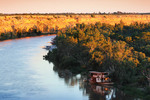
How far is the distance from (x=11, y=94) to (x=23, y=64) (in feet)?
62.6

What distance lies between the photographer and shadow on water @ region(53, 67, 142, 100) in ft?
116

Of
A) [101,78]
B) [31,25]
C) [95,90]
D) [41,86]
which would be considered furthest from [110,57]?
[31,25]

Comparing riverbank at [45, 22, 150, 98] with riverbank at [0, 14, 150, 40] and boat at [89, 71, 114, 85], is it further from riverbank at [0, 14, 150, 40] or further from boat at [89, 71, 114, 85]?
riverbank at [0, 14, 150, 40]

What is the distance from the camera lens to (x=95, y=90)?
38.1 metres

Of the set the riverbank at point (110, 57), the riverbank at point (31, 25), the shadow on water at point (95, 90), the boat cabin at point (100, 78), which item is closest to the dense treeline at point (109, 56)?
the riverbank at point (110, 57)

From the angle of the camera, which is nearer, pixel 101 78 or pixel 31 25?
pixel 101 78

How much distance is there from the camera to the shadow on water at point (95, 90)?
35.5 m

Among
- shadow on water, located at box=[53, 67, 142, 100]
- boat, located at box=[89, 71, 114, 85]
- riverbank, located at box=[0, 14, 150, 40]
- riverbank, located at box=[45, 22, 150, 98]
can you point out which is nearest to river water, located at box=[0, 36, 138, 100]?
shadow on water, located at box=[53, 67, 142, 100]

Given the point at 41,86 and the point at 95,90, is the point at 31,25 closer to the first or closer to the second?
the point at 41,86

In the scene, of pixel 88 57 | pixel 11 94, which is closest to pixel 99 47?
pixel 88 57

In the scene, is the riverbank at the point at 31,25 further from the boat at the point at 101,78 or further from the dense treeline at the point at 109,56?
the boat at the point at 101,78

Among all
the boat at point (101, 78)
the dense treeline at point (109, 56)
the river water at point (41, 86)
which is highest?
the dense treeline at point (109, 56)

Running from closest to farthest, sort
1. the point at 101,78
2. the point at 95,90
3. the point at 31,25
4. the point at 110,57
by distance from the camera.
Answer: the point at 95,90, the point at 101,78, the point at 110,57, the point at 31,25

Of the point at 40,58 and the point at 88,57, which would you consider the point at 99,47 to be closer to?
the point at 88,57
